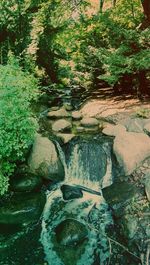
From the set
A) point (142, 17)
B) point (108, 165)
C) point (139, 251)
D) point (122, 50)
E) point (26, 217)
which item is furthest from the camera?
point (142, 17)

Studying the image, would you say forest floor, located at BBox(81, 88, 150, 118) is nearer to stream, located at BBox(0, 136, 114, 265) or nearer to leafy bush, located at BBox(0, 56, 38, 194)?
stream, located at BBox(0, 136, 114, 265)

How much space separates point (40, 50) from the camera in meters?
12.3

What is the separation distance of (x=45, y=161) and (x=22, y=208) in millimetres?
1317

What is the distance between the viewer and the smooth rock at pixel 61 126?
9477 millimetres

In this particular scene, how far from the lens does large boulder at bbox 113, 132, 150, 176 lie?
8094 mm

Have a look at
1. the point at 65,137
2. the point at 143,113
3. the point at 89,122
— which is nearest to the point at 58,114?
the point at 89,122

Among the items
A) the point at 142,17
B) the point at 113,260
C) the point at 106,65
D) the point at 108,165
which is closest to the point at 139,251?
the point at 113,260

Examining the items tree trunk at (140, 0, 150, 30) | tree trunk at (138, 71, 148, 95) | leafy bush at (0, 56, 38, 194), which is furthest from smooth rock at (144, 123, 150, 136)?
tree trunk at (140, 0, 150, 30)

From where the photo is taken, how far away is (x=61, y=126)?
31.3 ft

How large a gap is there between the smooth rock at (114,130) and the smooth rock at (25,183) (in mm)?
2278

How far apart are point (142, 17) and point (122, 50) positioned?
181cm

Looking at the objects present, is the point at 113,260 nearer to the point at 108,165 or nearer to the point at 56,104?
the point at 108,165

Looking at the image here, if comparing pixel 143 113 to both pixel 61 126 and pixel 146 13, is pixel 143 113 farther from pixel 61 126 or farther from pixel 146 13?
pixel 146 13

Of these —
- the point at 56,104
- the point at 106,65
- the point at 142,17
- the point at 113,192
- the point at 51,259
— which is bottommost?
the point at 51,259
